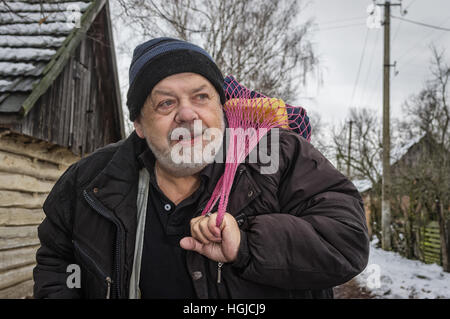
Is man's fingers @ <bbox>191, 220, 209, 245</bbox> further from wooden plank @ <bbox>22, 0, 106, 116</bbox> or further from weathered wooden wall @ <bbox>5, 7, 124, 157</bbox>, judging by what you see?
weathered wooden wall @ <bbox>5, 7, 124, 157</bbox>

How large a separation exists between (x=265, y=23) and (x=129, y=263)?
10.0 m

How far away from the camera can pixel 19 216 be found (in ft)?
16.8

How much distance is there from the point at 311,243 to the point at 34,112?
480 centimetres

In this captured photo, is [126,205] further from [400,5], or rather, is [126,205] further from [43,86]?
[400,5]

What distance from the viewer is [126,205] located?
1.58m

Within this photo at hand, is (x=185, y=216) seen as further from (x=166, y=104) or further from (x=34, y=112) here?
(x=34, y=112)

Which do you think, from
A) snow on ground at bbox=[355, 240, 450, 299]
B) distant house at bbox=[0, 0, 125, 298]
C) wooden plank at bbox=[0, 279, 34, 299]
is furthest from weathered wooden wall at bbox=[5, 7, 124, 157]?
snow on ground at bbox=[355, 240, 450, 299]

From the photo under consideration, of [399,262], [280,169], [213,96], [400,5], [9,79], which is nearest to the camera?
[280,169]

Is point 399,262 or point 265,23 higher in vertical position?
point 265,23

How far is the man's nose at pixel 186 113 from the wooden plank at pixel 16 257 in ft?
14.6

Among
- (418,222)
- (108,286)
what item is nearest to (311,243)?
(108,286)

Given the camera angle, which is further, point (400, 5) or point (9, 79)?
point (400, 5)
